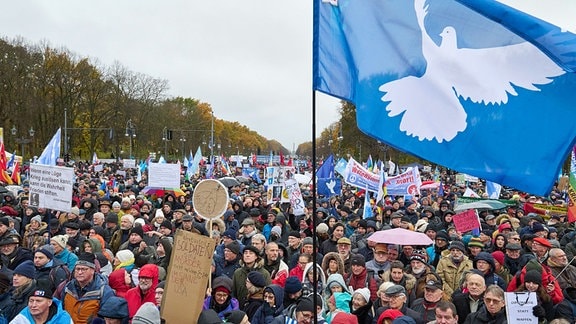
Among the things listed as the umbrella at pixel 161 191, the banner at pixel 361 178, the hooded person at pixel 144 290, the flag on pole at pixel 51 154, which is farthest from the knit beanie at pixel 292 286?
the banner at pixel 361 178

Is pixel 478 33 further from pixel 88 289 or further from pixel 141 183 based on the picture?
pixel 141 183

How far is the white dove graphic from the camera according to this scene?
3.39m

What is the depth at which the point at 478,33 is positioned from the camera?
3496 mm

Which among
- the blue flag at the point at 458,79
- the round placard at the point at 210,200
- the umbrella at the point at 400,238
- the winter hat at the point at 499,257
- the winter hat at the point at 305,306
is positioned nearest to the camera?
the blue flag at the point at 458,79

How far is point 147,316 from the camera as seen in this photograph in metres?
4.40

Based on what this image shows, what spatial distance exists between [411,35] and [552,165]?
1.24 m

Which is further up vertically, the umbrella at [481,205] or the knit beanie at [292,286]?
the umbrella at [481,205]

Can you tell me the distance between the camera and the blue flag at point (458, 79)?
3.30 metres

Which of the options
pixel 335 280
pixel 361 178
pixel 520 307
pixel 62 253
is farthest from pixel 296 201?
pixel 520 307

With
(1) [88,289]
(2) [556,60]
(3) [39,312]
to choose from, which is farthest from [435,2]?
(1) [88,289]

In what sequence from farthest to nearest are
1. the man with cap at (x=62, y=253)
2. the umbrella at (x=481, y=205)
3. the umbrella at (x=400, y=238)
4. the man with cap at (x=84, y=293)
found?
the umbrella at (x=481, y=205) → the umbrella at (x=400, y=238) → the man with cap at (x=62, y=253) → the man with cap at (x=84, y=293)

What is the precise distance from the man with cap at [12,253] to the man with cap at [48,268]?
108 centimetres

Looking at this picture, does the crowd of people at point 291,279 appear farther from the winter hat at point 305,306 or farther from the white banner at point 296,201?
the white banner at point 296,201

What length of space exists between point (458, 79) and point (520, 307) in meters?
2.22
